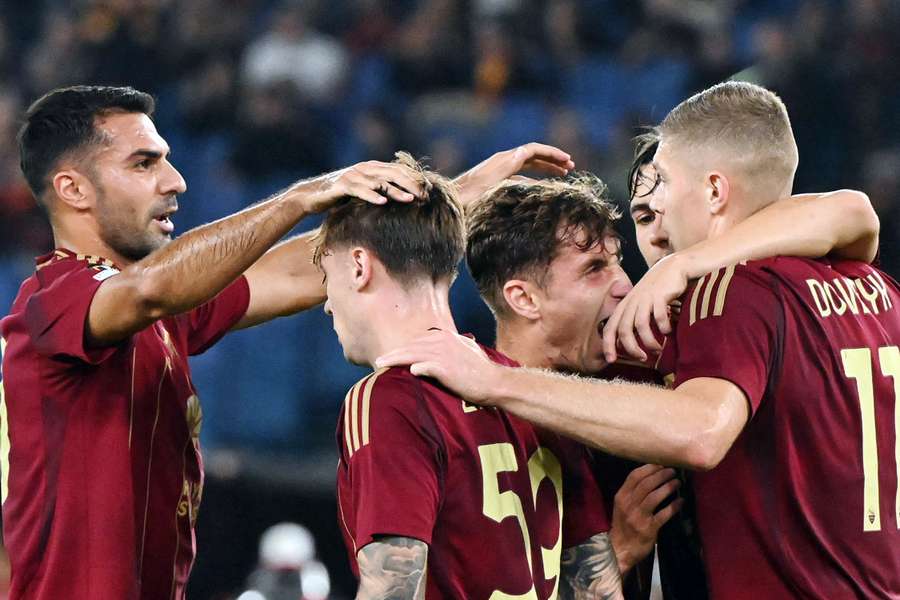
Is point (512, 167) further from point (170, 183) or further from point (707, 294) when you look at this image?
point (707, 294)

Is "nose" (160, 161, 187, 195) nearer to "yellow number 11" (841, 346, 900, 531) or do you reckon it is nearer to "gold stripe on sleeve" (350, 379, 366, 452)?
"gold stripe on sleeve" (350, 379, 366, 452)

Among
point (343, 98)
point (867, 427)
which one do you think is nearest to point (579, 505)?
point (867, 427)

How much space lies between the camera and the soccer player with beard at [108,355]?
11.1ft

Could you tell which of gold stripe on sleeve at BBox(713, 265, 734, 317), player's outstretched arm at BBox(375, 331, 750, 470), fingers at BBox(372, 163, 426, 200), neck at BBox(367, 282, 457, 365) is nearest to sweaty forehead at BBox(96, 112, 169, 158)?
fingers at BBox(372, 163, 426, 200)

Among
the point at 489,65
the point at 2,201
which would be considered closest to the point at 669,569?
the point at 489,65

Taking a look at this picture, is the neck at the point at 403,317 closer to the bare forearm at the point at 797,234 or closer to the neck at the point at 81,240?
the bare forearm at the point at 797,234

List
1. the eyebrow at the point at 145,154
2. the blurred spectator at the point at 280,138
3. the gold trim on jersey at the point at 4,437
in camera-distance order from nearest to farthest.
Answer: the gold trim on jersey at the point at 4,437, the eyebrow at the point at 145,154, the blurred spectator at the point at 280,138

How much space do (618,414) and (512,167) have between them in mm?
1403

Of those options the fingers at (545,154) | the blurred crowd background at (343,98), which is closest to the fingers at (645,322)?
the fingers at (545,154)

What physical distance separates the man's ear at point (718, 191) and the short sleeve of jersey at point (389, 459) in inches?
36.2

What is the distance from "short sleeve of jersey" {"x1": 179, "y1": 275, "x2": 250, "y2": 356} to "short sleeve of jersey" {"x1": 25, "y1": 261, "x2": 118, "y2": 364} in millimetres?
612

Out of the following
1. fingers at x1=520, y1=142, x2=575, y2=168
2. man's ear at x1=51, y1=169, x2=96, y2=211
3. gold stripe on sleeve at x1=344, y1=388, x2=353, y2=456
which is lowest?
gold stripe on sleeve at x1=344, y1=388, x2=353, y2=456

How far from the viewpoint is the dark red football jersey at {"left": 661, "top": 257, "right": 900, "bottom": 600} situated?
288cm

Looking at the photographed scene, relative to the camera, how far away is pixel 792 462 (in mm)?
2885
